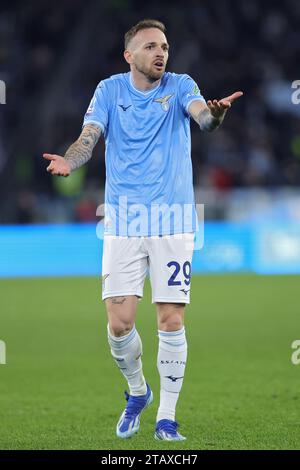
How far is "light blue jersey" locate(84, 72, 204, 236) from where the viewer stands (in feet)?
20.4

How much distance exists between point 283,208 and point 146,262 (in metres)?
14.5

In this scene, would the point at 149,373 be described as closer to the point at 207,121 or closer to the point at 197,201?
the point at 207,121

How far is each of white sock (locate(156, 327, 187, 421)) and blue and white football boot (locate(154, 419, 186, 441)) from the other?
0.39 ft

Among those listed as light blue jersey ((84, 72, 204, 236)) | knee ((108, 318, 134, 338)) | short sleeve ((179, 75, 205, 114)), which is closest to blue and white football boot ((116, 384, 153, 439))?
knee ((108, 318, 134, 338))

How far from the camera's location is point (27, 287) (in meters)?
16.6

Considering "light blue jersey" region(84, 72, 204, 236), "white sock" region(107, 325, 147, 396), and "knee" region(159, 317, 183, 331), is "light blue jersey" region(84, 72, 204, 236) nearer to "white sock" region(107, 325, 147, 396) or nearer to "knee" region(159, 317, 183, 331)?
"knee" region(159, 317, 183, 331)

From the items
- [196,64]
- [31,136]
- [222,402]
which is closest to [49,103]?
[31,136]

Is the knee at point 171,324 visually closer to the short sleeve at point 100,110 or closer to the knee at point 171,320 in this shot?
the knee at point 171,320

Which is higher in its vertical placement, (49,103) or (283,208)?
(49,103)

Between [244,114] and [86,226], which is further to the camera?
[244,114]

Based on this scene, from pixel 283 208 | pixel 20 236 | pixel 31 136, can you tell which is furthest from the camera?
pixel 31 136

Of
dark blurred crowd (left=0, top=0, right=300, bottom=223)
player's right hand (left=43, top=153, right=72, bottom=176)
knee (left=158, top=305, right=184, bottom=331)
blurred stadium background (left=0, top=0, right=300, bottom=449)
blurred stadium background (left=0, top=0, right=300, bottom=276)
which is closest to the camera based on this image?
player's right hand (left=43, top=153, right=72, bottom=176)

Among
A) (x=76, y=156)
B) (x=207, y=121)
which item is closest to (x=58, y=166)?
(x=76, y=156)
